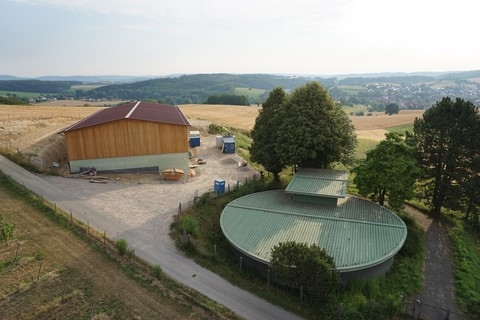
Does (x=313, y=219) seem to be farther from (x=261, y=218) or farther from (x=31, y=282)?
(x=31, y=282)

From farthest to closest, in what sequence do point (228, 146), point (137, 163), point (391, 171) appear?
point (228, 146), point (137, 163), point (391, 171)

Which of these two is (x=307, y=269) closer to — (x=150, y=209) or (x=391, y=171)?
(x=391, y=171)

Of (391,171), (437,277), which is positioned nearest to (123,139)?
(391,171)

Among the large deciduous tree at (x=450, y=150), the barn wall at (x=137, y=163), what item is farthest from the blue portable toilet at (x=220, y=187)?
the large deciduous tree at (x=450, y=150)

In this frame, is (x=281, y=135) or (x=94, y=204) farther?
(x=281, y=135)

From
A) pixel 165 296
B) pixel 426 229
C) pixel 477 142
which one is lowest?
pixel 426 229

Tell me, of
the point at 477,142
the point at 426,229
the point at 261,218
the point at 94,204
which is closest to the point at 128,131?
the point at 94,204

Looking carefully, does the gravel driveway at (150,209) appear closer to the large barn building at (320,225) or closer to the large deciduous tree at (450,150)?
the large barn building at (320,225)
